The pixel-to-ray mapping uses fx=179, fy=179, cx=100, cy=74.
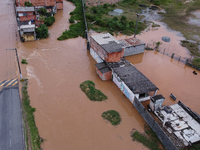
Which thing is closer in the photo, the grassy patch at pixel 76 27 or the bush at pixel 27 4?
the grassy patch at pixel 76 27

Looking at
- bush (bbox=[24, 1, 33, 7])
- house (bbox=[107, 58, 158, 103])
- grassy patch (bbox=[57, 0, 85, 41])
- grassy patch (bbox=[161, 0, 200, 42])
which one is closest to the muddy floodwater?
house (bbox=[107, 58, 158, 103])

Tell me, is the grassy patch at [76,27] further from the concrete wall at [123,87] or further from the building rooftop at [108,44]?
the concrete wall at [123,87]

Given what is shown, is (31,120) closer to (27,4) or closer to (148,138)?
(148,138)

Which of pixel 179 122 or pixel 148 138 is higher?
pixel 179 122

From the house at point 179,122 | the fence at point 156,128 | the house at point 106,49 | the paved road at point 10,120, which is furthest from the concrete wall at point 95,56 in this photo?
the paved road at point 10,120

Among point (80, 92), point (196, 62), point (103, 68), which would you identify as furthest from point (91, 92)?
point (196, 62)

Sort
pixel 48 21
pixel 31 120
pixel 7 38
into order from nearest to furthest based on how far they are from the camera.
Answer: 1. pixel 31 120
2. pixel 7 38
3. pixel 48 21
